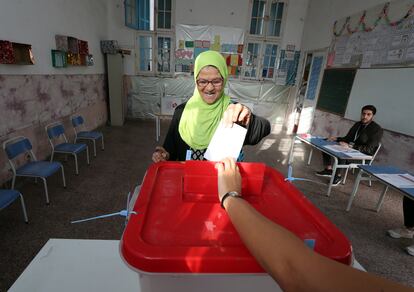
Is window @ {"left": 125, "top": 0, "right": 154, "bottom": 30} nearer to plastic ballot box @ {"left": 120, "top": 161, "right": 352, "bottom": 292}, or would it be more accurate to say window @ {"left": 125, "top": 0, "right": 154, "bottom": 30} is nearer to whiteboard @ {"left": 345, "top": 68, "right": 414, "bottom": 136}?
whiteboard @ {"left": 345, "top": 68, "right": 414, "bottom": 136}

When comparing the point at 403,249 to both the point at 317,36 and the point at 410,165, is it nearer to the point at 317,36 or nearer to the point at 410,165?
the point at 410,165

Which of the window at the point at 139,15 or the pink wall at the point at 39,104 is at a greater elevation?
the window at the point at 139,15

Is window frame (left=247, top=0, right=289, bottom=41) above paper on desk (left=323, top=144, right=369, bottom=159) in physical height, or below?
above

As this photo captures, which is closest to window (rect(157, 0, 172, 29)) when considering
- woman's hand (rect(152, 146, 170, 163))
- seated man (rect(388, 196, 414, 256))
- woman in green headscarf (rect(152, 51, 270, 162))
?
woman in green headscarf (rect(152, 51, 270, 162))

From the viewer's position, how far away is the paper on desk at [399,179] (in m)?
1.96

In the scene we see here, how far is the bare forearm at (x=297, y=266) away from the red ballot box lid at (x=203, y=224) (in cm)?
7

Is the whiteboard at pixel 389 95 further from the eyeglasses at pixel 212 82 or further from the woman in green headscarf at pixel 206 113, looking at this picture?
the eyeglasses at pixel 212 82

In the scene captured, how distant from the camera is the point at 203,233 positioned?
18.4 inches

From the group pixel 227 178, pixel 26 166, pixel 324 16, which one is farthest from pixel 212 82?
pixel 324 16

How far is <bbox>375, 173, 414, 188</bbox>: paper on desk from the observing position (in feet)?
6.45

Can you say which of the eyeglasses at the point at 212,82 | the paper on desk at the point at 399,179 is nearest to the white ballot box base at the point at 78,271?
the eyeglasses at the point at 212,82

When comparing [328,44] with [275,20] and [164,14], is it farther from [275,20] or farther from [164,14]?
[164,14]

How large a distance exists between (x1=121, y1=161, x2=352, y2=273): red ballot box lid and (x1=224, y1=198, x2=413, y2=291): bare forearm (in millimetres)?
72

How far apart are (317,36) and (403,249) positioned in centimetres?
495
